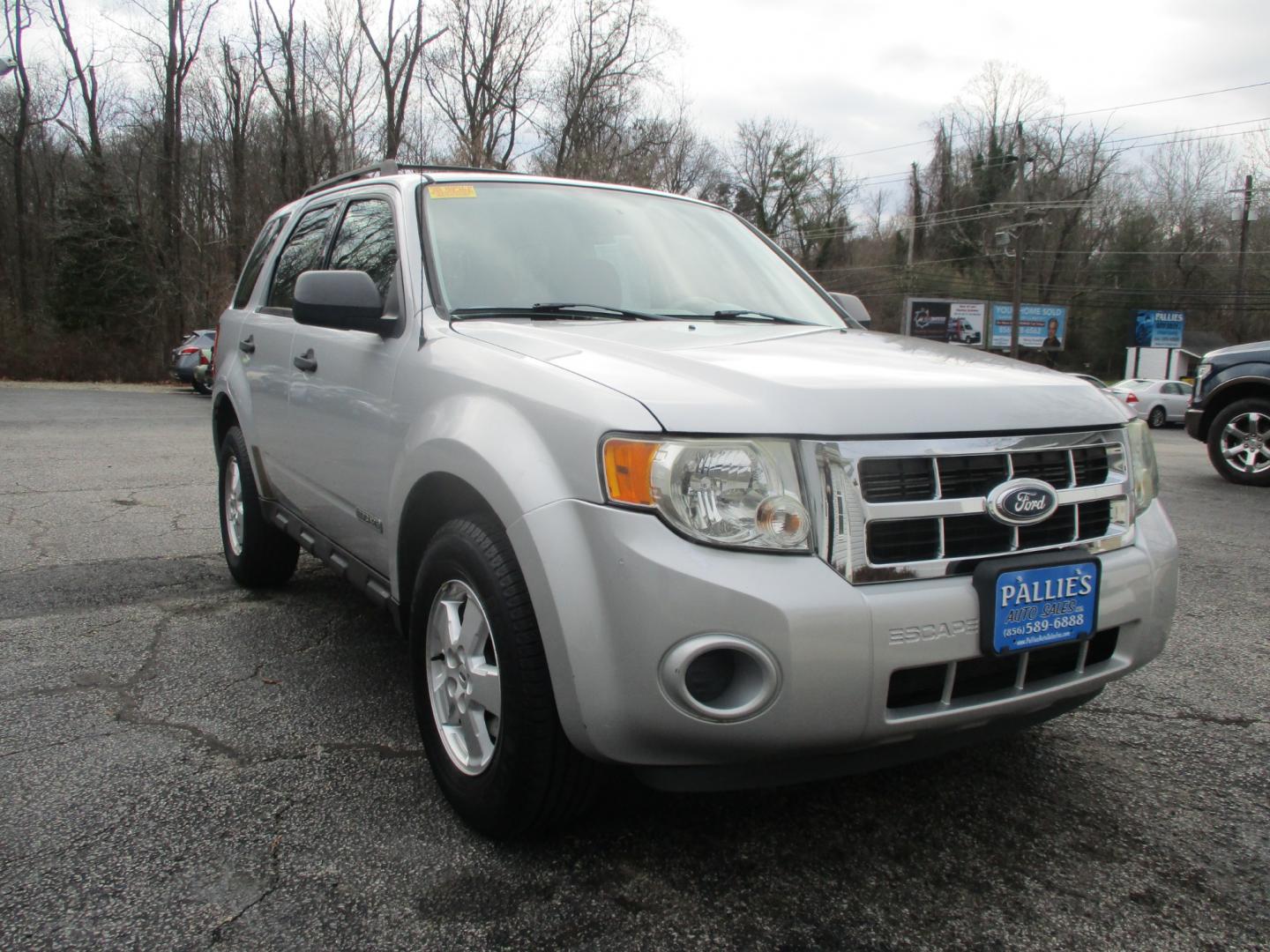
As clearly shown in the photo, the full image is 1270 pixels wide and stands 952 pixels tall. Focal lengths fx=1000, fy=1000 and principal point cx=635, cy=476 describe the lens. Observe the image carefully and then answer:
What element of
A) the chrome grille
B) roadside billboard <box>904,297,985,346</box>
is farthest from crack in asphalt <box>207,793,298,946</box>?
roadside billboard <box>904,297,985,346</box>

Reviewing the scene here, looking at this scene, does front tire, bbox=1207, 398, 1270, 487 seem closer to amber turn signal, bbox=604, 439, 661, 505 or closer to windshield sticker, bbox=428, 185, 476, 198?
windshield sticker, bbox=428, 185, 476, 198

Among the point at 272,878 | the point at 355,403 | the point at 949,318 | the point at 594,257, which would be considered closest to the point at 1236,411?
the point at 594,257

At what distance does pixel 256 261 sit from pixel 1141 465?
4.22 m

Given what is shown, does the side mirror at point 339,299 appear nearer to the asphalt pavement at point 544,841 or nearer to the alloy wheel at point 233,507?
the asphalt pavement at point 544,841

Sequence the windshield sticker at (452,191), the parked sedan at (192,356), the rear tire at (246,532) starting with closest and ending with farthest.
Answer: the windshield sticker at (452,191), the rear tire at (246,532), the parked sedan at (192,356)

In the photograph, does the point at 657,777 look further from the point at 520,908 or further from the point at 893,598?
the point at 893,598

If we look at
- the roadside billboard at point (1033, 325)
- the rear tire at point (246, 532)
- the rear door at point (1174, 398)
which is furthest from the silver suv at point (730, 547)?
the roadside billboard at point (1033, 325)

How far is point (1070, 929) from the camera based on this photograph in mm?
2094

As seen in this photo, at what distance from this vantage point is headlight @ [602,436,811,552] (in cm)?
198

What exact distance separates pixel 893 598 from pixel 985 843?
88 centimetres

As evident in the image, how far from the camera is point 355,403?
321cm

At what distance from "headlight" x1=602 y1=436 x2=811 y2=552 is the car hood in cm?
5

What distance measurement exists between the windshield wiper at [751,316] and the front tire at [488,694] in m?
1.29

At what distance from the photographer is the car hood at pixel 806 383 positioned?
205 cm
